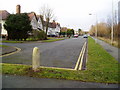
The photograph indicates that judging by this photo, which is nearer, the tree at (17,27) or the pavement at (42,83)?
the pavement at (42,83)

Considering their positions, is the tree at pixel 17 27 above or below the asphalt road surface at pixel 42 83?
above

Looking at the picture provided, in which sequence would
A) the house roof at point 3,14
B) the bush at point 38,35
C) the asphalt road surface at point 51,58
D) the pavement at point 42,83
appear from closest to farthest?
the pavement at point 42,83
the asphalt road surface at point 51,58
the bush at point 38,35
the house roof at point 3,14

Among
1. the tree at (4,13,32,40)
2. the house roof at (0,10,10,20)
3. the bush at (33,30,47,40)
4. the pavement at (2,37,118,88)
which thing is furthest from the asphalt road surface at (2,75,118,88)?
the house roof at (0,10,10,20)

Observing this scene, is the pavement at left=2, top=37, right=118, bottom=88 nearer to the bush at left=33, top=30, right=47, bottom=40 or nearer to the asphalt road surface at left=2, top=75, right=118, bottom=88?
the asphalt road surface at left=2, top=75, right=118, bottom=88

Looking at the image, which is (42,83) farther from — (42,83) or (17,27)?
(17,27)

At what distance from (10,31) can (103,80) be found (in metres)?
24.9

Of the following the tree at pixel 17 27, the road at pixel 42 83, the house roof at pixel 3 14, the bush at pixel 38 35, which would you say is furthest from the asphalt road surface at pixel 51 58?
the house roof at pixel 3 14

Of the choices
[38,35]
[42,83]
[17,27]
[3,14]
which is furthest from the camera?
[3,14]

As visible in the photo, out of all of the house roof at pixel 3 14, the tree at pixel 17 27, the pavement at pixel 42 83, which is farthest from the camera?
the house roof at pixel 3 14

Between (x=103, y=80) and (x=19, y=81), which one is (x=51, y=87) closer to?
(x=19, y=81)

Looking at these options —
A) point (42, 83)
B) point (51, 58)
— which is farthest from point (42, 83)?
point (51, 58)

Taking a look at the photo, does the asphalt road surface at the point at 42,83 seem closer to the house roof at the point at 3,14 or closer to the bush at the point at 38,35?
the bush at the point at 38,35

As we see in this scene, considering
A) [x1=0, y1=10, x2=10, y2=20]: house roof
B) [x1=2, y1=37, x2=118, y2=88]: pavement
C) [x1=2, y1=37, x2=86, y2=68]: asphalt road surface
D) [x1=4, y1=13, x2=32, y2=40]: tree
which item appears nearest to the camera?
[x1=2, y1=37, x2=118, y2=88]: pavement

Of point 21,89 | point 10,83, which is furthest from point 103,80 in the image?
point 10,83
